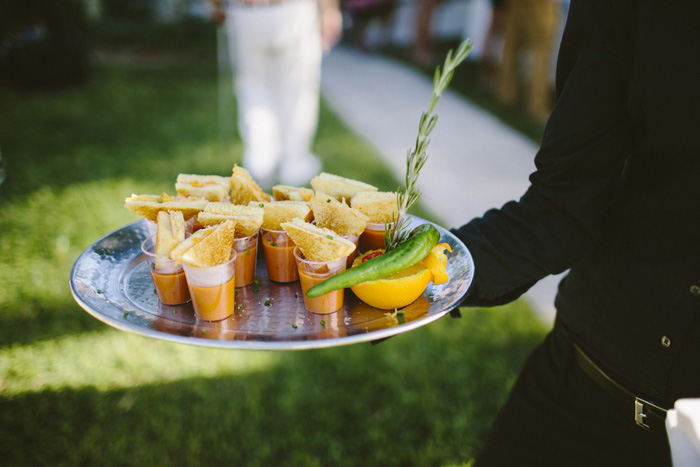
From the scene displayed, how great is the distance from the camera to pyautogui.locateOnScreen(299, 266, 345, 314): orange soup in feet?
5.19

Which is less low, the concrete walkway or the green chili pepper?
the green chili pepper

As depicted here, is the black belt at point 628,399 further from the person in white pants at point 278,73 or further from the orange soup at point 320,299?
the person in white pants at point 278,73

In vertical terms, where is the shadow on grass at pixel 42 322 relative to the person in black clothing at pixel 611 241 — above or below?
below

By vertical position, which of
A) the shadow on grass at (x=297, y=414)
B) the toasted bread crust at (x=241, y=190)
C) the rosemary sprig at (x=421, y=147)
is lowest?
the shadow on grass at (x=297, y=414)

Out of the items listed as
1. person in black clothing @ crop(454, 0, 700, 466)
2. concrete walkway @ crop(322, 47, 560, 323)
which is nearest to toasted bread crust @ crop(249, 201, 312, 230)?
person in black clothing @ crop(454, 0, 700, 466)

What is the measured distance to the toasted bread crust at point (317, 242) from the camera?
5.01 feet

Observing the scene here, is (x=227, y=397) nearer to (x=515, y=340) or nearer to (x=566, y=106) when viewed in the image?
(x=515, y=340)

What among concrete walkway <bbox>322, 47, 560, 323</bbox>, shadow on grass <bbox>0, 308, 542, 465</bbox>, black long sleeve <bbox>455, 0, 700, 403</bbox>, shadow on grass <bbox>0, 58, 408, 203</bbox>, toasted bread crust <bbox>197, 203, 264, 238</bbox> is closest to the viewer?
black long sleeve <bbox>455, 0, 700, 403</bbox>

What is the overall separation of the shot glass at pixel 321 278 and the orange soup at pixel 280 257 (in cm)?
11

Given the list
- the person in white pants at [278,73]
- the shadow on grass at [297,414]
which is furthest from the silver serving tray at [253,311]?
the person in white pants at [278,73]

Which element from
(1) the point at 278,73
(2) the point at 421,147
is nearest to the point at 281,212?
(2) the point at 421,147

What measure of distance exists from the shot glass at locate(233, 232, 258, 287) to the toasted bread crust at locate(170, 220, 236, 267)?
0.12m

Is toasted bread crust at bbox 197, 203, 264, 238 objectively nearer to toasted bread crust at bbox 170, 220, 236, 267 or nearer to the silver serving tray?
toasted bread crust at bbox 170, 220, 236, 267

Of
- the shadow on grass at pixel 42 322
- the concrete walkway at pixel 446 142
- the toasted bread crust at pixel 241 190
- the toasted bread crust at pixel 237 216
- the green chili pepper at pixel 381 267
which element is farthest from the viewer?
the concrete walkway at pixel 446 142
